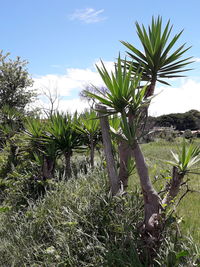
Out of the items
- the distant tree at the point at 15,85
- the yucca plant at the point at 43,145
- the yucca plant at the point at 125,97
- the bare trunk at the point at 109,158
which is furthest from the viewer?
the distant tree at the point at 15,85

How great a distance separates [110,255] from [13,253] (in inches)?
52.8

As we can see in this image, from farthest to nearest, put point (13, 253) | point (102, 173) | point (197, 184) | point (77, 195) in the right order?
point (197, 184)
point (102, 173)
point (77, 195)
point (13, 253)

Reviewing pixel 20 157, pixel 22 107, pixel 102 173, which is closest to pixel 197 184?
pixel 102 173

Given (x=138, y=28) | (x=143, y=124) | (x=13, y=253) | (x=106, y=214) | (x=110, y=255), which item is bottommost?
(x=13, y=253)

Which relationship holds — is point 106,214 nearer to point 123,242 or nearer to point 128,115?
point 123,242

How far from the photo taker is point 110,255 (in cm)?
272

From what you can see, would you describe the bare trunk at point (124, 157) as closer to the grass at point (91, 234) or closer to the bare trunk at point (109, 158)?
the bare trunk at point (109, 158)

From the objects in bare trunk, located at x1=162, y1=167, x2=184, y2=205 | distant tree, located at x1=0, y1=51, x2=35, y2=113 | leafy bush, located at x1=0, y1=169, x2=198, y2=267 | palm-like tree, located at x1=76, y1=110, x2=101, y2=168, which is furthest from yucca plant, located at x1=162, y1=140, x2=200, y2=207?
distant tree, located at x1=0, y1=51, x2=35, y2=113

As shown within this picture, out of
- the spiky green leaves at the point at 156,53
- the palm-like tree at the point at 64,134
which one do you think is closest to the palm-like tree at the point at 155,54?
the spiky green leaves at the point at 156,53

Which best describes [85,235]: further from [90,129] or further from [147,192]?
[90,129]

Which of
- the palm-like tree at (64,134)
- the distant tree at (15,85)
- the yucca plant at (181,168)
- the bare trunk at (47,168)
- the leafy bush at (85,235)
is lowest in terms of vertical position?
the leafy bush at (85,235)

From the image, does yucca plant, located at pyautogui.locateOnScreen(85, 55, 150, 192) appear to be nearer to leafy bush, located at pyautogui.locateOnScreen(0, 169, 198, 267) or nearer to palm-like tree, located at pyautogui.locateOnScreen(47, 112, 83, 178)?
leafy bush, located at pyautogui.locateOnScreen(0, 169, 198, 267)

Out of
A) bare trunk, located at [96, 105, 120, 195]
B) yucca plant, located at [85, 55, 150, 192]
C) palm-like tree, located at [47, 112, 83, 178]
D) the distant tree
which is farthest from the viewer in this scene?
the distant tree

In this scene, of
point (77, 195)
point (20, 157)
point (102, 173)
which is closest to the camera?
point (77, 195)
